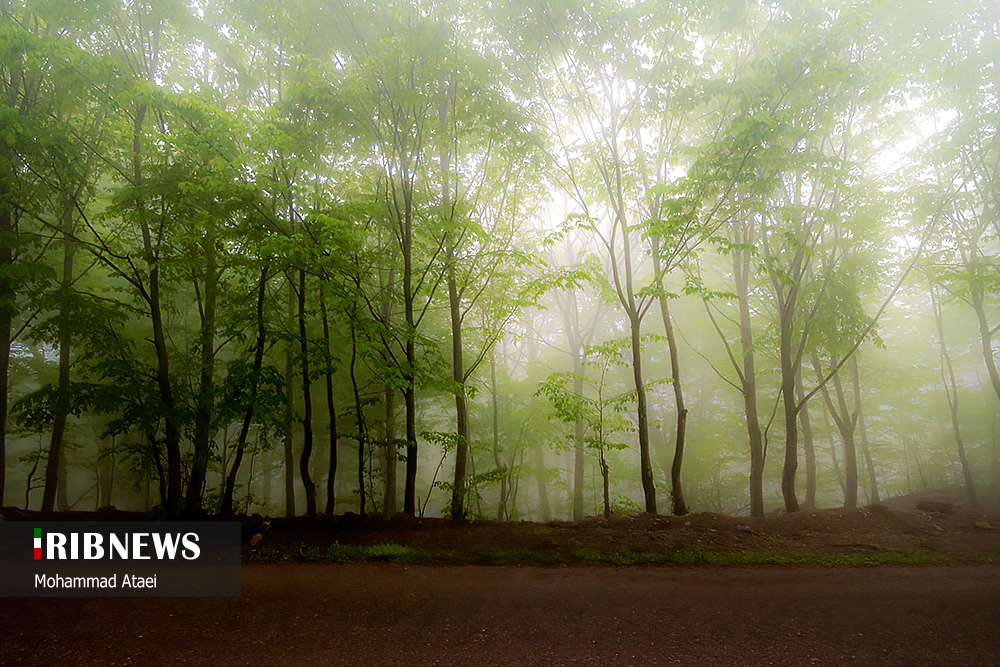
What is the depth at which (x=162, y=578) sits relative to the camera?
580 centimetres

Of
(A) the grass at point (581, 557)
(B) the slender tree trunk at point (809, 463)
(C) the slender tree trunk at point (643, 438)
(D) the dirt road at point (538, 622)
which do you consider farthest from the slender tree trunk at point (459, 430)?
(B) the slender tree trunk at point (809, 463)

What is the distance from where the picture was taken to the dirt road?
4.02 meters

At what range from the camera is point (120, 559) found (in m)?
6.56

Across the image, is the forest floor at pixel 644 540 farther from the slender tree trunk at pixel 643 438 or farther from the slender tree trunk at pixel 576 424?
the slender tree trunk at pixel 576 424

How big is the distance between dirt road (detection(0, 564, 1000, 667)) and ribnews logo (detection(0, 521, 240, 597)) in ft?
1.41

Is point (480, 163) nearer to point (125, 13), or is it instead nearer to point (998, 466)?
point (125, 13)

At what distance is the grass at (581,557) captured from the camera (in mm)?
6469

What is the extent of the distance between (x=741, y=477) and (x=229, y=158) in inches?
886

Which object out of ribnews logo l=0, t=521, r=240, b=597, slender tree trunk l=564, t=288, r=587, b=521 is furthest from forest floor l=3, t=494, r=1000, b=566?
slender tree trunk l=564, t=288, r=587, b=521

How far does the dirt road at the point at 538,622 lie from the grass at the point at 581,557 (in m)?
0.53

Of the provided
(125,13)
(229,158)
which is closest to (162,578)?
(229,158)

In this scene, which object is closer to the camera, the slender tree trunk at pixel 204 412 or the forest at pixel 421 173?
the forest at pixel 421 173

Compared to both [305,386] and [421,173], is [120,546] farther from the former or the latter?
[421,173]

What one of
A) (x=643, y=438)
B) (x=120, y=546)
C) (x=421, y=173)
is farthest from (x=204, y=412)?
(x=643, y=438)
